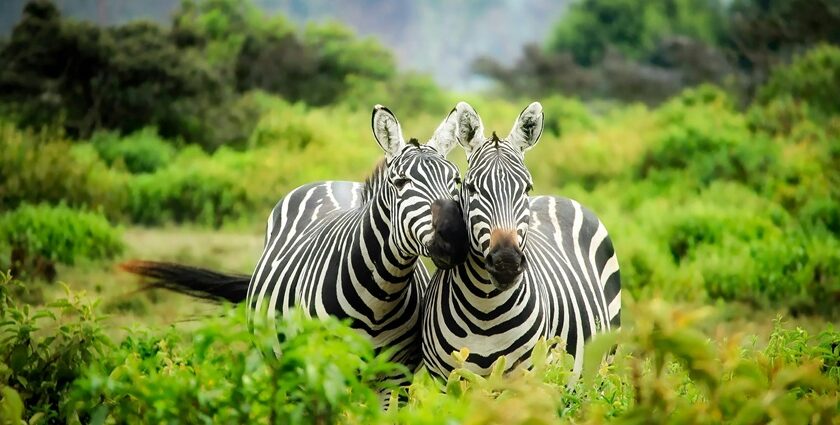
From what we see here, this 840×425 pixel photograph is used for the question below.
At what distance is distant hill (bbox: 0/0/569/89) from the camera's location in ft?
209

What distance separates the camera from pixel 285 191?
1173 centimetres

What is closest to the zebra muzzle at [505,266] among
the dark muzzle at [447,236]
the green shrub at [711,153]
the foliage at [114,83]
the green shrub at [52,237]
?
the dark muzzle at [447,236]

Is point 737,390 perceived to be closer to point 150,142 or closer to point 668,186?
point 668,186

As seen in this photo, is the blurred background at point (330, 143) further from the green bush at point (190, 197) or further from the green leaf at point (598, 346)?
the green leaf at point (598, 346)

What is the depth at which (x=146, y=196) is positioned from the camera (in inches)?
443

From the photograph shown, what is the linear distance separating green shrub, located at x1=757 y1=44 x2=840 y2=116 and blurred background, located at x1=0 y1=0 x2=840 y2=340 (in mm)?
49

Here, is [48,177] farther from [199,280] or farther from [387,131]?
[387,131]

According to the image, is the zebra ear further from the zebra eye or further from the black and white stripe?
the zebra eye

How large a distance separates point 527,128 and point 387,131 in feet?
1.86

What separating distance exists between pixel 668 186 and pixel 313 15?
5035 cm

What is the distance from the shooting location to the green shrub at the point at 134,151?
13.1 meters

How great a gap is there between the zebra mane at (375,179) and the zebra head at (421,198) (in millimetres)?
54

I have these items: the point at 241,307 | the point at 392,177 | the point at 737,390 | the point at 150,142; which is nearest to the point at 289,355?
the point at 241,307

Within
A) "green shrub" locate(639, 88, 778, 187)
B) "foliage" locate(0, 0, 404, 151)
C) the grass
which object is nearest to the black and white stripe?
the grass
